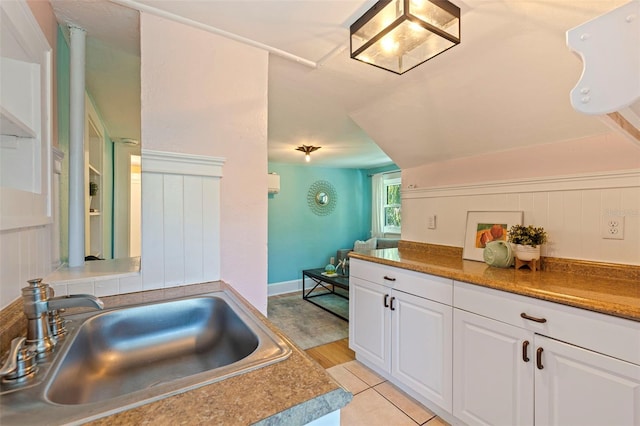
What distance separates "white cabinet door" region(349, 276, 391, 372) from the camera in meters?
2.00

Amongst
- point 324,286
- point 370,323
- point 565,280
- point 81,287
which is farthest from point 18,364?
point 324,286

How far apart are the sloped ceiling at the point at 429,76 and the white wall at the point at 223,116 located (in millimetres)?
99

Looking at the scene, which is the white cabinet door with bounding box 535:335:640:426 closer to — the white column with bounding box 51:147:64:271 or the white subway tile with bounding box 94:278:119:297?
the white subway tile with bounding box 94:278:119:297

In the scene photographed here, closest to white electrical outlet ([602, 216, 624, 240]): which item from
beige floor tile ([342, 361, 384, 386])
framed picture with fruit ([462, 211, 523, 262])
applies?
framed picture with fruit ([462, 211, 523, 262])

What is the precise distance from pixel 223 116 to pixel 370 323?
5.71 ft

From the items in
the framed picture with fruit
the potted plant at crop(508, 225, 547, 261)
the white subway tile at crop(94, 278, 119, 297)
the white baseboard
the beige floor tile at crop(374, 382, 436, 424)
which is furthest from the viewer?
the white baseboard

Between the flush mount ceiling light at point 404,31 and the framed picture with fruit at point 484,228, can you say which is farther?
the framed picture with fruit at point 484,228

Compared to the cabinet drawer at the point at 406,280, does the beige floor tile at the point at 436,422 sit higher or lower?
lower

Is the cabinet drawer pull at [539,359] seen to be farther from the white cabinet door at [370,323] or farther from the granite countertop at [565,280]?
the white cabinet door at [370,323]

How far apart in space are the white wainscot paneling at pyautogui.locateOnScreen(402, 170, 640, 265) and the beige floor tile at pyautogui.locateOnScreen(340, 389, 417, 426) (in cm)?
123

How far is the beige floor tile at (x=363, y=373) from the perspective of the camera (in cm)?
205

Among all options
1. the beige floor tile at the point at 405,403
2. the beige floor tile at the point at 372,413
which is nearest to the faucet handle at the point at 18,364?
the beige floor tile at the point at 372,413

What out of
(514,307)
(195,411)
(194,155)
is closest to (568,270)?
(514,307)

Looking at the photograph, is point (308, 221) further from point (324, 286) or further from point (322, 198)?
point (324, 286)
